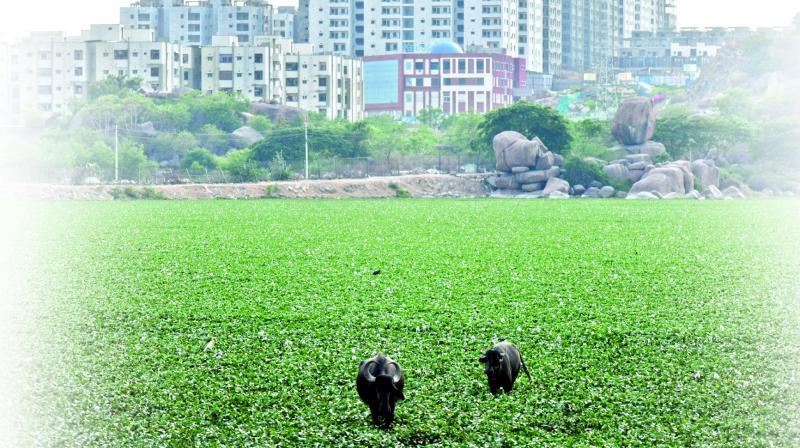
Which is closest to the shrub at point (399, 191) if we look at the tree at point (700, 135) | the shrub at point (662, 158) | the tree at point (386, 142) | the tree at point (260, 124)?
the tree at point (386, 142)

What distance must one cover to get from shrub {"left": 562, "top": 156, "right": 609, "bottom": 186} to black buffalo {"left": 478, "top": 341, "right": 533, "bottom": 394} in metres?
58.1

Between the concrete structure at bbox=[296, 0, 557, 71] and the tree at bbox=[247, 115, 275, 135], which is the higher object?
the concrete structure at bbox=[296, 0, 557, 71]

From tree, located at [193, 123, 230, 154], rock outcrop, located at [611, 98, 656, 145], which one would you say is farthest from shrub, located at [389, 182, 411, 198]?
tree, located at [193, 123, 230, 154]

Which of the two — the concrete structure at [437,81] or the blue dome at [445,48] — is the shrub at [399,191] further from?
the blue dome at [445,48]

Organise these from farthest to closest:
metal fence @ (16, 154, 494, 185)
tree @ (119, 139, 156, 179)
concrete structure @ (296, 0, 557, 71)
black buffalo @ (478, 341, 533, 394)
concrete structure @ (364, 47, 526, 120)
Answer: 1. concrete structure @ (296, 0, 557, 71)
2. concrete structure @ (364, 47, 526, 120)
3. tree @ (119, 139, 156, 179)
4. metal fence @ (16, 154, 494, 185)
5. black buffalo @ (478, 341, 533, 394)

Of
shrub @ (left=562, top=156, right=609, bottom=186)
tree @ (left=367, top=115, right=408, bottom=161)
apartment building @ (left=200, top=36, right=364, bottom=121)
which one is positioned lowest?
shrub @ (left=562, top=156, right=609, bottom=186)

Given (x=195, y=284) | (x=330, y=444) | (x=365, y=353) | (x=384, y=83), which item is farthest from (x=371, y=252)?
(x=384, y=83)

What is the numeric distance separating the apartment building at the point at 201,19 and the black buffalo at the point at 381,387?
150 metres

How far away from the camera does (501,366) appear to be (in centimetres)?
786

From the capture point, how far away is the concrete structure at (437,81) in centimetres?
13662

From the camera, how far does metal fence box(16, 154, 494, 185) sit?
67000mm

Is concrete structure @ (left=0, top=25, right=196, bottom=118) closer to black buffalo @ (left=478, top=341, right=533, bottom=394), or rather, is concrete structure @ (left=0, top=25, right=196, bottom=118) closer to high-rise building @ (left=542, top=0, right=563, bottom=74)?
high-rise building @ (left=542, top=0, right=563, bottom=74)

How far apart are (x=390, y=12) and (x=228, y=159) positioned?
255ft

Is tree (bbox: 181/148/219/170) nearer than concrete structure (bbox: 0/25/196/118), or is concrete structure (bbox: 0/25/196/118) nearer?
tree (bbox: 181/148/219/170)
